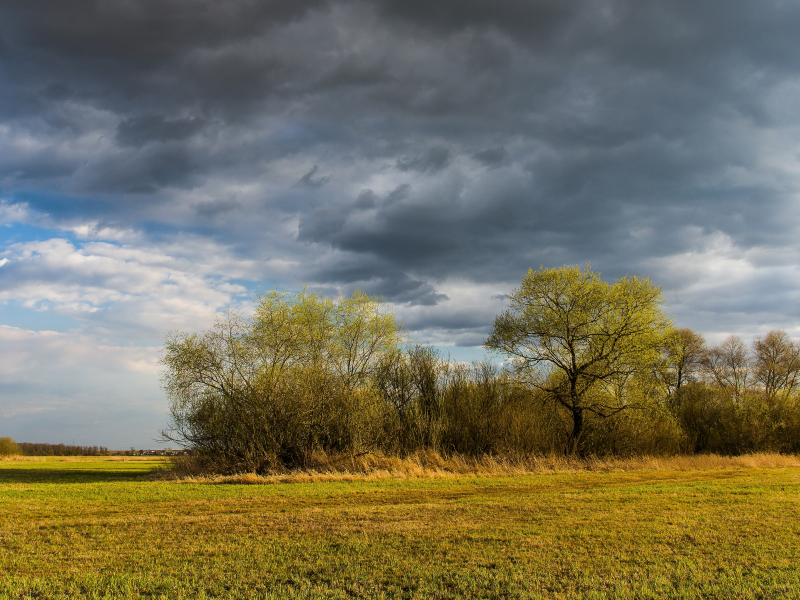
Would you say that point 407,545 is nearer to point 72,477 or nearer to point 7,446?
point 72,477

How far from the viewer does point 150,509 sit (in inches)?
471

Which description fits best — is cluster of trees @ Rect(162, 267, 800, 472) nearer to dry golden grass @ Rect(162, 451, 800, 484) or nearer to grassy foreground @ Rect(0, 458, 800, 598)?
dry golden grass @ Rect(162, 451, 800, 484)

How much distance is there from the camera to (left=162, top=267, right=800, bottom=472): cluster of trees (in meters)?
22.4

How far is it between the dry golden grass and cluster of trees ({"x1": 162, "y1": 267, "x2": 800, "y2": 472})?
0.97 m

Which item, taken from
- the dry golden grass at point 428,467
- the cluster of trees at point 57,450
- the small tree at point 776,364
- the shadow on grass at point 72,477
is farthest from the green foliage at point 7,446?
the small tree at point 776,364

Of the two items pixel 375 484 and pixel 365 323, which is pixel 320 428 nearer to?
pixel 375 484

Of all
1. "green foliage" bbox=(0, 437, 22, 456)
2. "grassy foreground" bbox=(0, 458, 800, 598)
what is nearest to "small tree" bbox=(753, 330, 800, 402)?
"grassy foreground" bbox=(0, 458, 800, 598)

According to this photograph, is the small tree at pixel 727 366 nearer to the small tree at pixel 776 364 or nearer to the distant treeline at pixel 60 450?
the small tree at pixel 776 364

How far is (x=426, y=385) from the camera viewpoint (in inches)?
1164

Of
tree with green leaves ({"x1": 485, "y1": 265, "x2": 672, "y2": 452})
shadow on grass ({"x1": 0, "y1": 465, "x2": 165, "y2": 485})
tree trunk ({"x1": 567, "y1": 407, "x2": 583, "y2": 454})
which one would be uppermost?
tree with green leaves ({"x1": 485, "y1": 265, "x2": 672, "y2": 452})

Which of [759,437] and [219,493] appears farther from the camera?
[759,437]

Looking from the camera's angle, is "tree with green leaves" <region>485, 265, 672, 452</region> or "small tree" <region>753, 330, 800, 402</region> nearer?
"tree with green leaves" <region>485, 265, 672, 452</region>

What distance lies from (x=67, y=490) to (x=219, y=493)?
19.9ft

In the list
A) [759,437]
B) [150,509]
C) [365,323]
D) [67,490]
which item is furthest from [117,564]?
[759,437]
